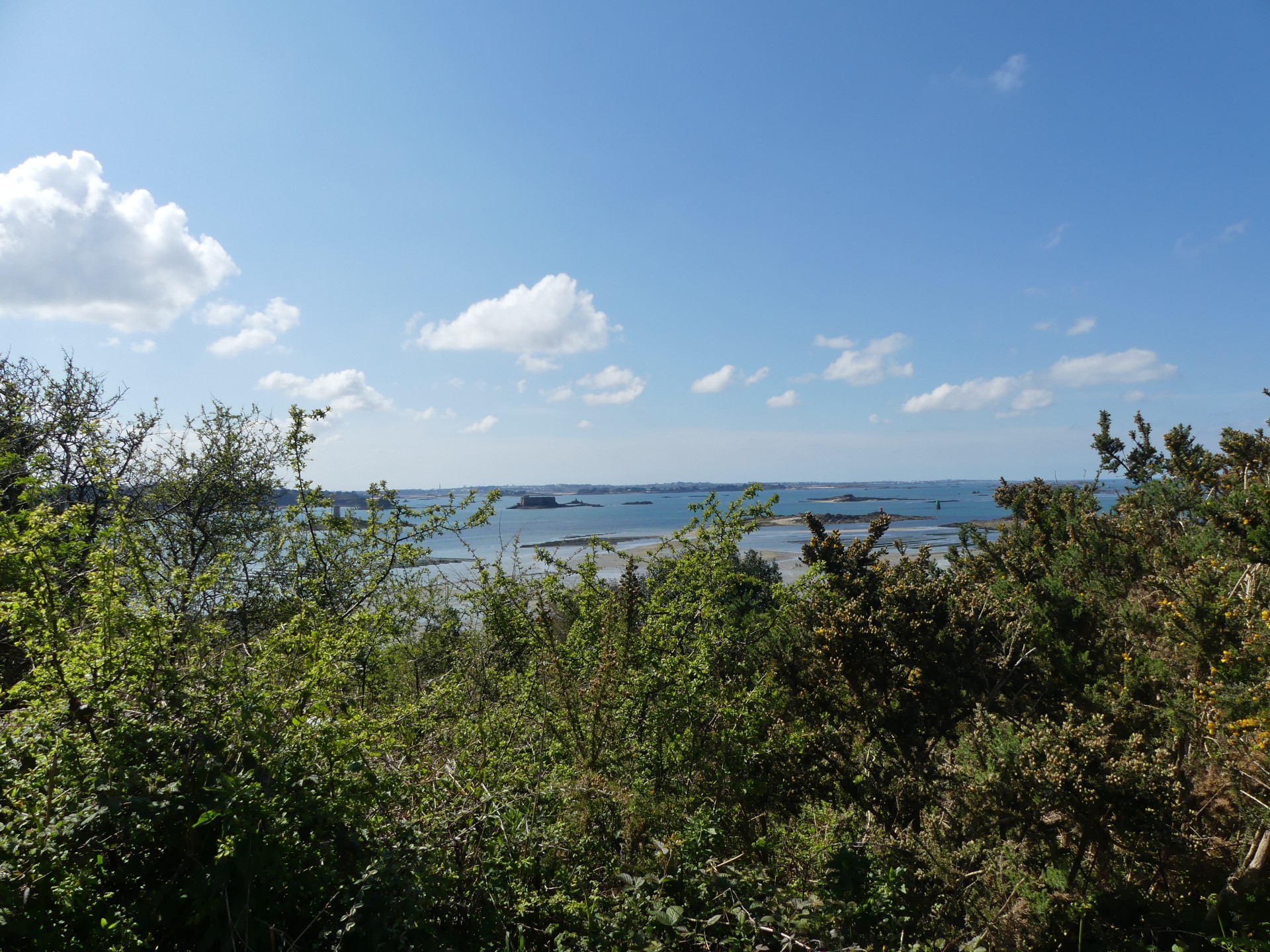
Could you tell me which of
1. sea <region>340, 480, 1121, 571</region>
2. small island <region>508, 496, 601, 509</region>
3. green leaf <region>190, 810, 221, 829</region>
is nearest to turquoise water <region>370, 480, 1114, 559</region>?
sea <region>340, 480, 1121, 571</region>

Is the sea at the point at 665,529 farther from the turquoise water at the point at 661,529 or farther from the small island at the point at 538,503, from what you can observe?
the small island at the point at 538,503

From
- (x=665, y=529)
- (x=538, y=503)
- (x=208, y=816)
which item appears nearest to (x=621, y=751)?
(x=208, y=816)

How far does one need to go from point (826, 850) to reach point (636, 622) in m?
2.64

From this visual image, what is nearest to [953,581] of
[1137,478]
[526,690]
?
[526,690]

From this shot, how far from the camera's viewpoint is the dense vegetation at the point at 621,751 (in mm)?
2135

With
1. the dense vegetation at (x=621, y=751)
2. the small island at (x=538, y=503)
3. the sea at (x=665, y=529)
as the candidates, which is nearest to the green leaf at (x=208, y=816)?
the dense vegetation at (x=621, y=751)

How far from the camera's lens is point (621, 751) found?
173 inches

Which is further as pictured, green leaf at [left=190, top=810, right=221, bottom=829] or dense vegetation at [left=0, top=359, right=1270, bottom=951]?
dense vegetation at [left=0, top=359, right=1270, bottom=951]

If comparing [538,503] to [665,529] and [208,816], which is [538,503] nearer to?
[665,529]

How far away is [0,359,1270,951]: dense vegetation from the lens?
7.00 feet

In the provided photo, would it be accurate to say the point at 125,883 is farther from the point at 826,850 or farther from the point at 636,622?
the point at 636,622

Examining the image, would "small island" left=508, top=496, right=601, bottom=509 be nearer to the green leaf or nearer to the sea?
the sea

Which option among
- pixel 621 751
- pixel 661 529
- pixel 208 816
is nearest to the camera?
pixel 208 816

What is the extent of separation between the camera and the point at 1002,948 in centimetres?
346
